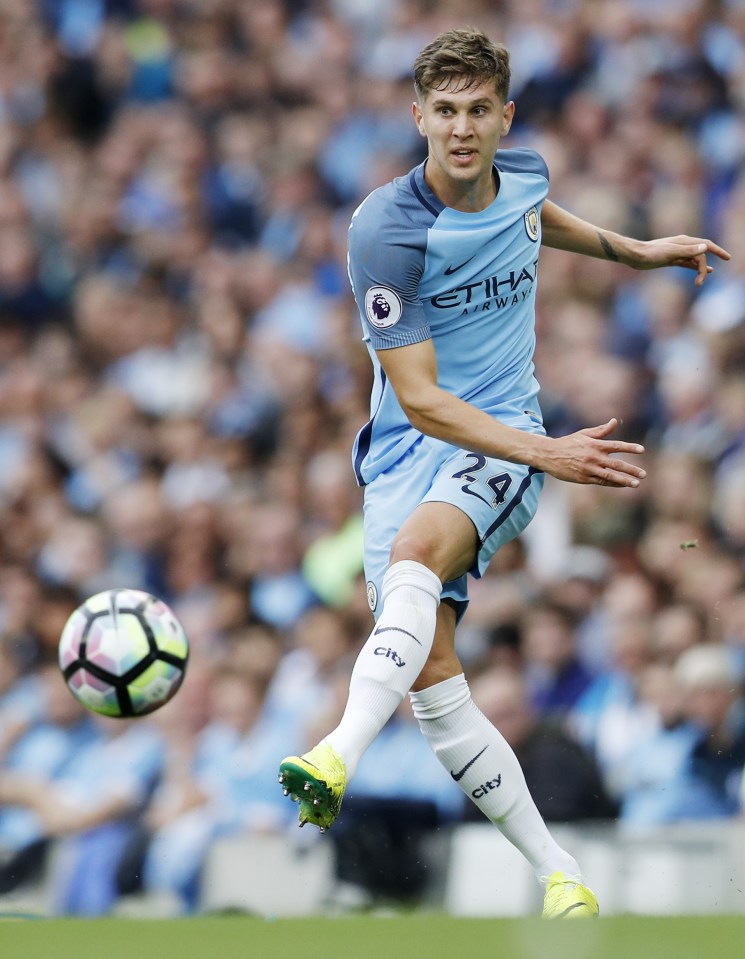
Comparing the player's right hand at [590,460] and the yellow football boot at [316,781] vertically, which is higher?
the player's right hand at [590,460]

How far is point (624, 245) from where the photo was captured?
5039 millimetres

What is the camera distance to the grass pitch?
2.99 meters

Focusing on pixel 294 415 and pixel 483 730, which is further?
pixel 294 415

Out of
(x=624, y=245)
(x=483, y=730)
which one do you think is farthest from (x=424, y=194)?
(x=483, y=730)

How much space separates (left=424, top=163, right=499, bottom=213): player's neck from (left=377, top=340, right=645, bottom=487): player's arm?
46 cm

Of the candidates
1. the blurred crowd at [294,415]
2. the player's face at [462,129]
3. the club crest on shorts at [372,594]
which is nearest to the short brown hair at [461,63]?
the player's face at [462,129]

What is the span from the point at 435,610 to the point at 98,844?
352 centimetres

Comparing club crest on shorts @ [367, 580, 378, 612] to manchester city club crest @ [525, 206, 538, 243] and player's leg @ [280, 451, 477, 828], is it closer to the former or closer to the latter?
player's leg @ [280, 451, 477, 828]

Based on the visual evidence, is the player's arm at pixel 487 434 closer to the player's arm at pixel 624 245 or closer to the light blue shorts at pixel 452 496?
the light blue shorts at pixel 452 496

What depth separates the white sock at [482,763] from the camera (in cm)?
439

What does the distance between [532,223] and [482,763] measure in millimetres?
1641

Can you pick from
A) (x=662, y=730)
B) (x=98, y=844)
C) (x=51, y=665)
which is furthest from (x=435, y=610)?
(x=51, y=665)

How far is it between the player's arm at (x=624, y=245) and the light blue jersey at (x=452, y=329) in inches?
9.7

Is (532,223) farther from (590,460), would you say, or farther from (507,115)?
(590,460)
